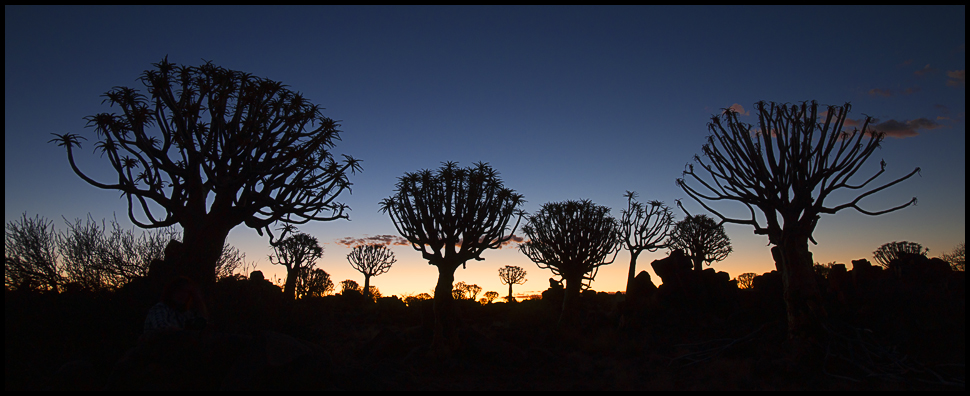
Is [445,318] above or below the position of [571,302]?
below

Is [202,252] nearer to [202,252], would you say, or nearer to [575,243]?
[202,252]

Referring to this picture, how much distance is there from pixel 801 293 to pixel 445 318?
7418 mm

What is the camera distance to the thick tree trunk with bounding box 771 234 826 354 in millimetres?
8148

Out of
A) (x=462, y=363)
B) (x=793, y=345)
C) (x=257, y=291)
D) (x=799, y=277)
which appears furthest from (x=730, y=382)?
(x=257, y=291)

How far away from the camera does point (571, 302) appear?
15297 mm

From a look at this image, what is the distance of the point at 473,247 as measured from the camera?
1080 cm

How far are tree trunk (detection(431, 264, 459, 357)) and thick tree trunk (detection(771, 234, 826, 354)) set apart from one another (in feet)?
23.0

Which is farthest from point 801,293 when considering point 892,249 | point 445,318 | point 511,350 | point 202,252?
point 892,249

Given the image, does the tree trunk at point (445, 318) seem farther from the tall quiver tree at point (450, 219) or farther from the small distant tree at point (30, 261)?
the small distant tree at point (30, 261)

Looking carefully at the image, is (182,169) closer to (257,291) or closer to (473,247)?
(257,291)

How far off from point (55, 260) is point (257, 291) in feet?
12.8

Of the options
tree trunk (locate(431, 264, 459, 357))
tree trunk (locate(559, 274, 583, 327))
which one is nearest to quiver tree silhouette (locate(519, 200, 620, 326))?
tree trunk (locate(559, 274, 583, 327))

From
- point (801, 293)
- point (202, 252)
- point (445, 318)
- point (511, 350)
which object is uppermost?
point (202, 252)

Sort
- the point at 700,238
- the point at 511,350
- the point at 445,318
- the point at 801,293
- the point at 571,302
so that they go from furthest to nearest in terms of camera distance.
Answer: the point at 700,238
the point at 571,302
the point at 445,318
the point at 511,350
the point at 801,293
